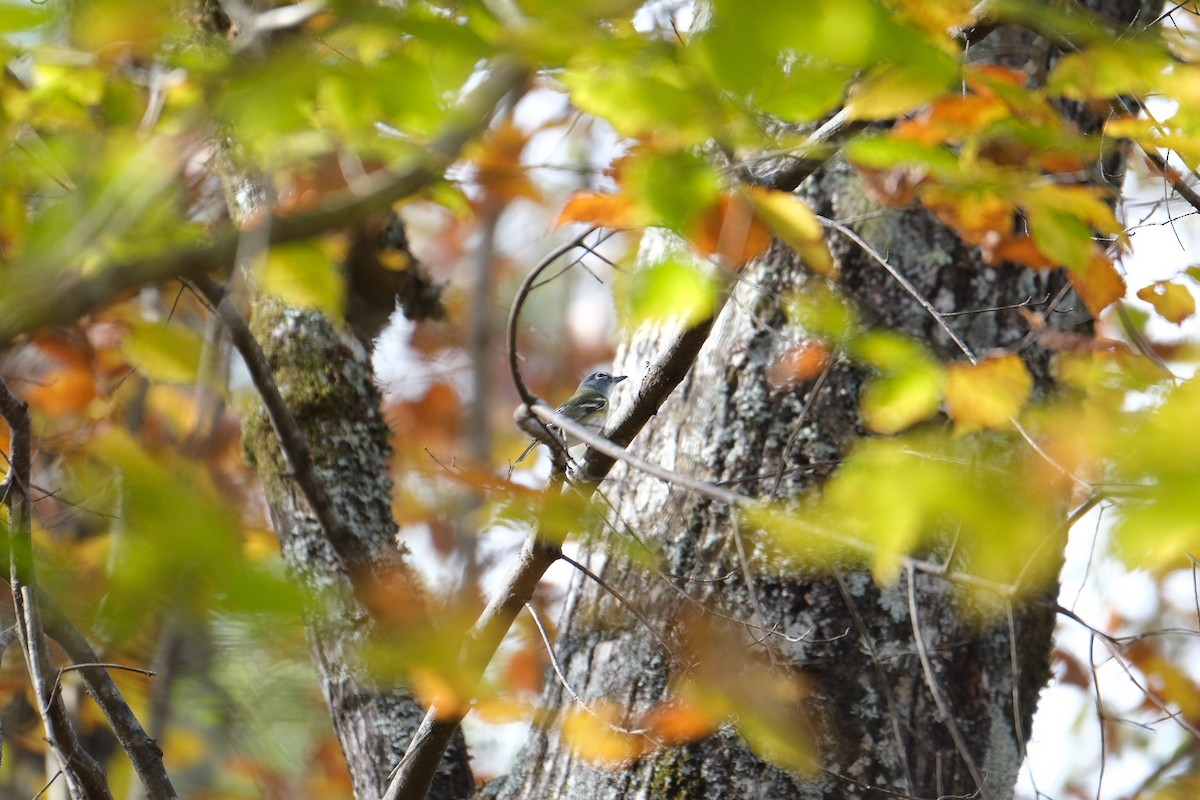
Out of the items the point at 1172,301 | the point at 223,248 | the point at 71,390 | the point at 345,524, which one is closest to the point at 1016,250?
the point at 1172,301

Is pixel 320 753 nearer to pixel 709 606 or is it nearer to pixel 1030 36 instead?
pixel 709 606

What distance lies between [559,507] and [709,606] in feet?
2.92

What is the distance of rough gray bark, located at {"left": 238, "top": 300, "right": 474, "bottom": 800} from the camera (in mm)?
2225

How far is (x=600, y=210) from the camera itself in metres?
1.65

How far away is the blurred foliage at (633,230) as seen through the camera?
3.28 feet

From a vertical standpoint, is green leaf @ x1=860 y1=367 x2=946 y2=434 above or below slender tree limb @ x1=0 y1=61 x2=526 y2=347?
above

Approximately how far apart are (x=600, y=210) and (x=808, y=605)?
1.17 meters

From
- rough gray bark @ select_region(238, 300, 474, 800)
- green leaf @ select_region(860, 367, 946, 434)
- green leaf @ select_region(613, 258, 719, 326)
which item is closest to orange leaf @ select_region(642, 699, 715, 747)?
rough gray bark @ select_region(238, 300, 474, 800)

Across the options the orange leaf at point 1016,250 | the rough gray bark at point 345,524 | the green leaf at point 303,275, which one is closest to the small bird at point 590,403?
the rough gray bark at point 345,524

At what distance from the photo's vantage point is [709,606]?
2.26m

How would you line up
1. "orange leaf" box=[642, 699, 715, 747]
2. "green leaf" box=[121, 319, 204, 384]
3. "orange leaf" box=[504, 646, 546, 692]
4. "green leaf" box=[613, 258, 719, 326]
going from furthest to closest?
"orange leaf" box=[504, 646, 546, 692] < "green leaf" box=[121, 319, 204, 384] < "orange leaf" box=[642, 699, 715, 747] < "green leaf" box=[613, 258, 719, 326]

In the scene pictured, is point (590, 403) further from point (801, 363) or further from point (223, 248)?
point (223, 248)

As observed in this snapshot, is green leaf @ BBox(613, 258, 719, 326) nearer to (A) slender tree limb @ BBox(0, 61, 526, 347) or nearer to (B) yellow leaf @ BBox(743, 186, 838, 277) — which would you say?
(B) yellow leaf @ BBox(743, 186, 838, 277)

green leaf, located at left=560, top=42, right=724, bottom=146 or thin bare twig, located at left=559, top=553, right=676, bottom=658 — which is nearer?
green leaf, located at left=560, top=42, right=724, bottom=146
